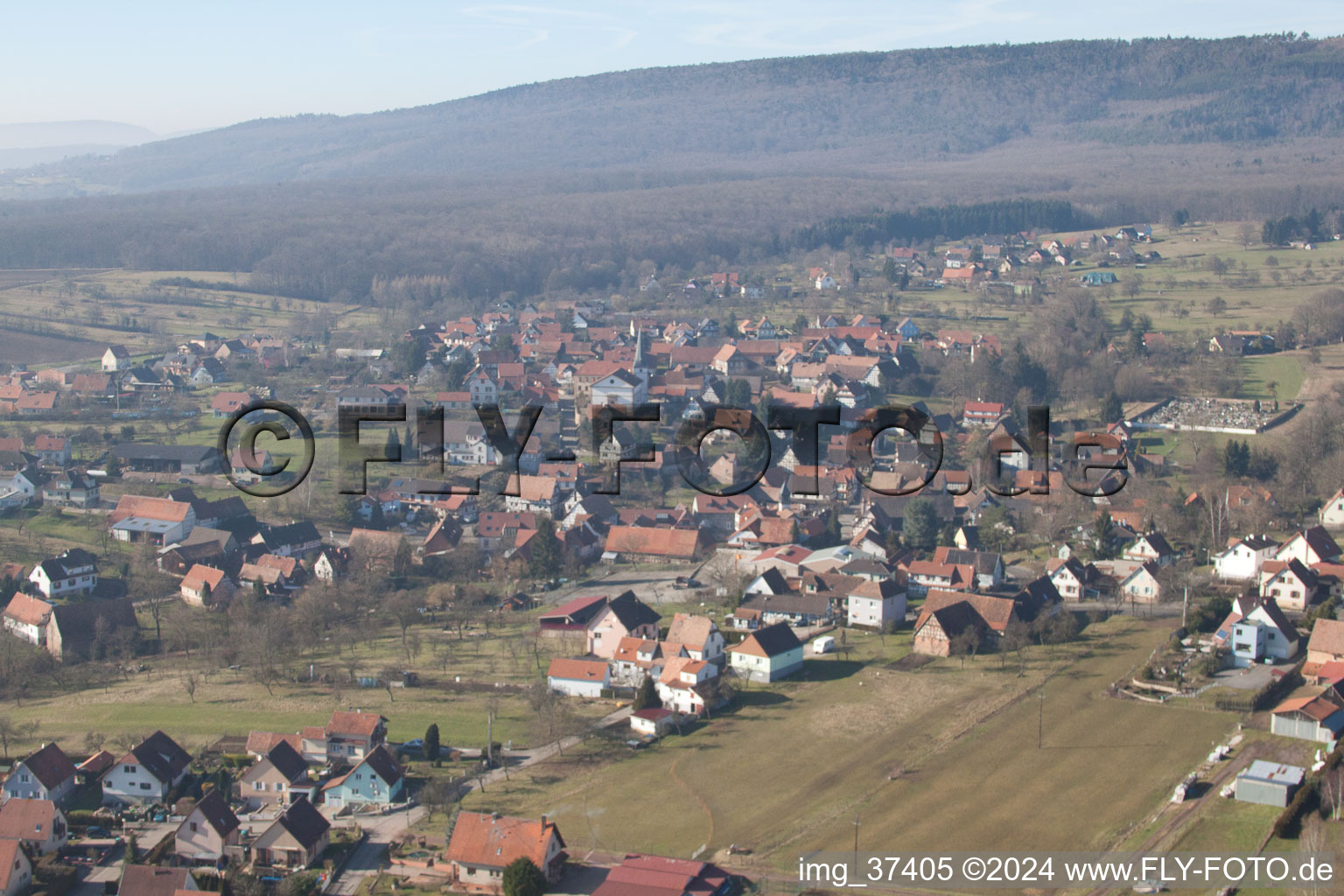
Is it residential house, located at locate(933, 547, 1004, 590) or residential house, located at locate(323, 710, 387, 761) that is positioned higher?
residential house, located at locate(933, 547, 1004, 590)

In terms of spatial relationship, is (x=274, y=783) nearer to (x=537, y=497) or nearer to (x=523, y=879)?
(x=523, y=879)

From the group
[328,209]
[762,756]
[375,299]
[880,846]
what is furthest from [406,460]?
[328,209]

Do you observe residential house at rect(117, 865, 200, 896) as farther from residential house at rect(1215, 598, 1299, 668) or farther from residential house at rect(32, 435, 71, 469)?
residential house at rect(32, 435, 71, 469)

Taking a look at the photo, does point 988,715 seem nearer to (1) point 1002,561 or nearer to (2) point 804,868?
(2) point 804,868

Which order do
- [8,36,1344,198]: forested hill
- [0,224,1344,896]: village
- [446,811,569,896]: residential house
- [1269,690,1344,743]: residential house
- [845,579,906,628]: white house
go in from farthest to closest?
[8,36,1344,198]: forested hill, [845,579,906,628]: white house, [1269,690,1344,743]: residential house, [0,224,1344,896]: village, [446,811,569,896]: residential house

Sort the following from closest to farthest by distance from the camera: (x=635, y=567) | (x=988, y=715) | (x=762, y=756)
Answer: (x=762, y=756) → (x=988, y=715) → (x=635, y=567)

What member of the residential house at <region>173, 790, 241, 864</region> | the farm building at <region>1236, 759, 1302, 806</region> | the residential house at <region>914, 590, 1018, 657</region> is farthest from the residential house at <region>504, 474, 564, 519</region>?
the farm building at <region>1236, 759, 1302, 806</region>

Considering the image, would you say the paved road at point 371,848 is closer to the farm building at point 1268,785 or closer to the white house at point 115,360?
the farm building at point 1268,785
